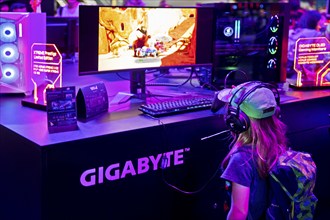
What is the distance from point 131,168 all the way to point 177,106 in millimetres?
381

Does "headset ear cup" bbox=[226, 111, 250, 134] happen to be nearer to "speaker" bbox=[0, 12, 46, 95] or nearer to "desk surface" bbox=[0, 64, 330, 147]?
"desk surface" bbox=[0, 64, 330, 147]

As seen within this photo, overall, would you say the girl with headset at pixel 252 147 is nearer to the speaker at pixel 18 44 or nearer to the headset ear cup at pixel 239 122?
the headset ear cup at pixel 239 122

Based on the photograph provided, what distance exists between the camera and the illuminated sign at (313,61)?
2770 millimetres

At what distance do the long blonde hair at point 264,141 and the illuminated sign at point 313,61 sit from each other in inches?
48.8

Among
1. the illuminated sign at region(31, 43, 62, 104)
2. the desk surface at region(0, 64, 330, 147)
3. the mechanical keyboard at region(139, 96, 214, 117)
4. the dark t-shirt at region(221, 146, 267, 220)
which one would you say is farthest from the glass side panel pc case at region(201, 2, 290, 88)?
the dark t-shirt at region(221, 146, 267, 220)

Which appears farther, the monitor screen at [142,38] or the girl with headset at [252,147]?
the monitor screen at [142,38]

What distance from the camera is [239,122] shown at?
5.24 feet

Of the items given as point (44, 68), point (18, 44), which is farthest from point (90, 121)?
point (18, 44)

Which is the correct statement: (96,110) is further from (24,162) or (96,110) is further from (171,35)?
(171,35)

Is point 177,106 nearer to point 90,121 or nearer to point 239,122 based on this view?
point 90,121

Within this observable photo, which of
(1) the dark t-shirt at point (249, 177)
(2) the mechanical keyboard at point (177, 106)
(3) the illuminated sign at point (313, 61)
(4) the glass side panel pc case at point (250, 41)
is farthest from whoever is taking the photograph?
(3) the illuminated sign at point (313, 61)

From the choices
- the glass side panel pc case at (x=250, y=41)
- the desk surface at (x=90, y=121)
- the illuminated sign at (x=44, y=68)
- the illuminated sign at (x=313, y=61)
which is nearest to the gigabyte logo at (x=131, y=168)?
the desk surface at (x=90, y=121)

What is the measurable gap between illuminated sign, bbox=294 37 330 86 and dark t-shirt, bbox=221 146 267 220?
4.43 feet

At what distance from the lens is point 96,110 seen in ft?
6.74
